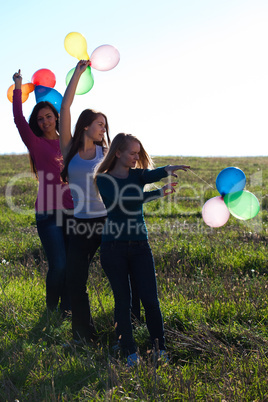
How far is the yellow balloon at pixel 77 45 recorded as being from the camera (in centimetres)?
429

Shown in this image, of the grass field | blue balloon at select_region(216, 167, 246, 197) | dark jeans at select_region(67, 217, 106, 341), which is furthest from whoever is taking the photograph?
blue balloon at select_region(216, 167, 246, 197)

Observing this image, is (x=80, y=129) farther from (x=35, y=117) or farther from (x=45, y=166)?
(x=35, y=117)

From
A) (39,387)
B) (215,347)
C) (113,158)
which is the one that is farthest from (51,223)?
(215,347)

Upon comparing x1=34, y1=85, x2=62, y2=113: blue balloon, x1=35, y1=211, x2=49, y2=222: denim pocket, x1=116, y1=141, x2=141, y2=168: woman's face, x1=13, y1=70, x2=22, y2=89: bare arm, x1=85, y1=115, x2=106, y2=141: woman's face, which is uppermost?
x1=13, y1=70, x2=22, y2=89: bare arm

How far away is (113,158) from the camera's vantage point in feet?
10.9

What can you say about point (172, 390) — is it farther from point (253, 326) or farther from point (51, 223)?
point (51, 223)

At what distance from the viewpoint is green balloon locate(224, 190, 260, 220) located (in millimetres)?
3850

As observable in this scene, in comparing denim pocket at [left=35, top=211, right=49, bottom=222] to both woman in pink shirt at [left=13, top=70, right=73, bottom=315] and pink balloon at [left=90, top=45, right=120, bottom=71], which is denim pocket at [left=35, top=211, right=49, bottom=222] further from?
pink balloon at [left=90, top=45, right=120, bottom=71]

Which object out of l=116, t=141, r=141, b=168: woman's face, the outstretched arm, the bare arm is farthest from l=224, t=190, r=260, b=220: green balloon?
the bare arm

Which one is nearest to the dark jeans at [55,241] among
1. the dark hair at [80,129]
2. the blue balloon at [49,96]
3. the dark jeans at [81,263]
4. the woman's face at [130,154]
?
the dark jeans at [81,263]

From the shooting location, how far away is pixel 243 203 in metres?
3.88

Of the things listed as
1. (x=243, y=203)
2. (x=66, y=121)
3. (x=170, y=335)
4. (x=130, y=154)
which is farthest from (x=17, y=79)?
(x=170, y=335)

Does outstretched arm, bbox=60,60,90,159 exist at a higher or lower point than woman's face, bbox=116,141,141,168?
higher

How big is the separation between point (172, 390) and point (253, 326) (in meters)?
1.25
